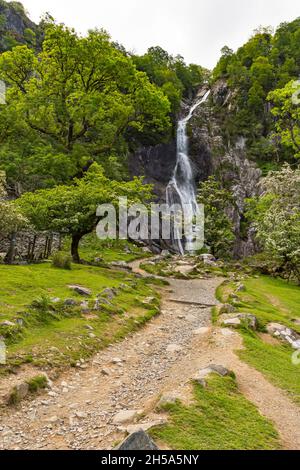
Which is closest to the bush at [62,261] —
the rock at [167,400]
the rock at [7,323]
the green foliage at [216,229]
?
the rock at [7,323]

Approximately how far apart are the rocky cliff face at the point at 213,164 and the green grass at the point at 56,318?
3808 centimetres

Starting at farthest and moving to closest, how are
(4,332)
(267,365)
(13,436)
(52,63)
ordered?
(52,63) → (267,365) → (4,332) → (13,436)

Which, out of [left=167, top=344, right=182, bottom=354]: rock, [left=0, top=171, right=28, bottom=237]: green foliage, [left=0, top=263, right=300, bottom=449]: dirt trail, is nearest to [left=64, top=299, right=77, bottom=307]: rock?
[left=0, top=263, right=300, bottom=449]: dirt trail

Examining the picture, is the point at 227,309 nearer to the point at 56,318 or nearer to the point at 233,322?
the point at 233,322

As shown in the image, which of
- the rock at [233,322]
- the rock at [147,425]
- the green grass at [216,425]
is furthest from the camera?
the rock at [233,322]

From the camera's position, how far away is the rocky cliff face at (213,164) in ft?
189

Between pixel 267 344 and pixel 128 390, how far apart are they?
668cm

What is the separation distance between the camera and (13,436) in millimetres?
6750

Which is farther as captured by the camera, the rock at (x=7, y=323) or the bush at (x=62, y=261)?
the bush at (x=62, y=261)

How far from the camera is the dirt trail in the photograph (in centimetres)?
687

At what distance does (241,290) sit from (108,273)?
9.32m

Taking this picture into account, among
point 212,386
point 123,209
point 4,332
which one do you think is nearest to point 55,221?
point 123,209

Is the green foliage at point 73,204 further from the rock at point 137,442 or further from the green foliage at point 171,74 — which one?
the green foliage at point 171,74
